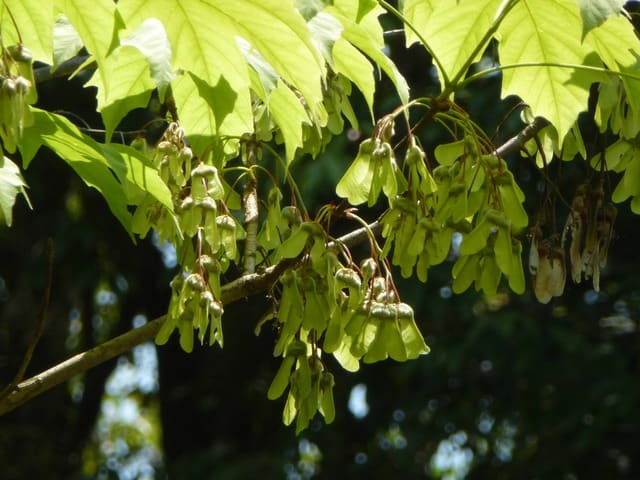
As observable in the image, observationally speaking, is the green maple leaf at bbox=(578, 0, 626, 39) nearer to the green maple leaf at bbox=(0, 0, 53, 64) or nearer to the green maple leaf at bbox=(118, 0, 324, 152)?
the green maple leaf at bbox=(118, 0, 324, 152)

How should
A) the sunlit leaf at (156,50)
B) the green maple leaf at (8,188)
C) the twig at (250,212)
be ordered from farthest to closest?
the twig at (250,212) → the green maple leaf at (8,188) → the sunlit leaf at (156,50)

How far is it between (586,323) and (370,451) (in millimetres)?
1341

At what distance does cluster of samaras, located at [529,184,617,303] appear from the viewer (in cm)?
153

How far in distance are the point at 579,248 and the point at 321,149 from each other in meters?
0.40

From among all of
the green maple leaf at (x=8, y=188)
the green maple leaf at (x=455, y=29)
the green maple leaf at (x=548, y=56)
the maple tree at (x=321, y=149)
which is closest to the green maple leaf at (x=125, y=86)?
the maple tree at (x=321, y=149)

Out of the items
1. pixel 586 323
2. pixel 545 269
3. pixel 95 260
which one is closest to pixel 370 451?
pixel 586 323

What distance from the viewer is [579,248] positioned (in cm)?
155

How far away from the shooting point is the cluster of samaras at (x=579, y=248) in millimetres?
1532

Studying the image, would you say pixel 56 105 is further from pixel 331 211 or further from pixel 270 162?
pixel 331 211

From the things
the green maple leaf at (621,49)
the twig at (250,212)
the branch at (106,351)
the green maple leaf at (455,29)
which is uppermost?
the green maple leaf at (621,49)

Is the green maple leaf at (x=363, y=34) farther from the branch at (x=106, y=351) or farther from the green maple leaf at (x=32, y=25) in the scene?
the green maple leaf at (x=32, y=25)

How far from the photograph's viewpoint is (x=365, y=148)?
1429 mm

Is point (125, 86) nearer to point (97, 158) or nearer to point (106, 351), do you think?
point (97, 158)

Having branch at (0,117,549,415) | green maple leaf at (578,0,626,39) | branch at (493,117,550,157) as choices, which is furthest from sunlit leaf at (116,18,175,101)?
branch at (493,117,550,157)
